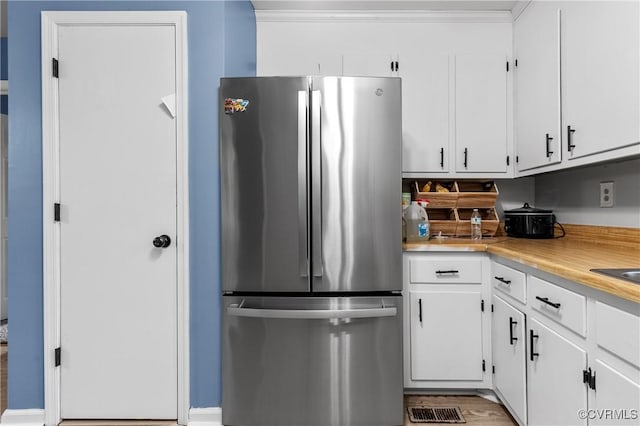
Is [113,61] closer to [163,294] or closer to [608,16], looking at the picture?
[163,294]

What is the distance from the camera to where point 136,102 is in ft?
6.10

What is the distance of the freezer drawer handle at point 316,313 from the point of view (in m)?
1.72

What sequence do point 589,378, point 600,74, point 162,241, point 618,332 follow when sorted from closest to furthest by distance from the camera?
1. point 618,332
2. point 589,378
3. point 600,74
4. point 162,241

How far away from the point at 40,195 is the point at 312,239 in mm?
1357

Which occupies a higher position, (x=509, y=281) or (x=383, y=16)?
(x=383, y=16)

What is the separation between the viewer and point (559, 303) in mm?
1349

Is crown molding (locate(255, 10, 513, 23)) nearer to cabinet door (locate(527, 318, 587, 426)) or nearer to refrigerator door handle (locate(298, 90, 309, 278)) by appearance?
refrigerator door handle (locate(298, 90, 309, 278))

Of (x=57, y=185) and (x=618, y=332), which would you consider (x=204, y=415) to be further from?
(x=618, y=332)

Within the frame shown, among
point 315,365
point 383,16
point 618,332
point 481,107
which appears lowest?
point 315,365

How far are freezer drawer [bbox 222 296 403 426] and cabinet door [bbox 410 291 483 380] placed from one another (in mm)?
340

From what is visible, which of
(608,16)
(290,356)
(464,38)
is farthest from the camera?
(464,38)

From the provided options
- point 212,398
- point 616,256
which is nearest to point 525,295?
point 616,256

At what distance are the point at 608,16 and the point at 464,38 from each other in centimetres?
102

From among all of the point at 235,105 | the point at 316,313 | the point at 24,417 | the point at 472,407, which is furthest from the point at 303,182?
the point at 24,417
